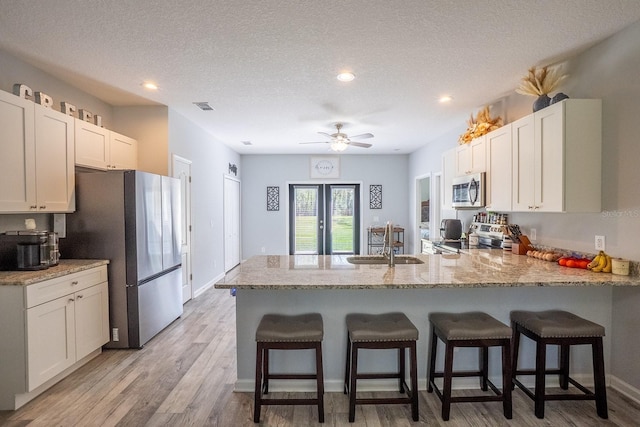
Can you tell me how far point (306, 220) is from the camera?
7.86 meters

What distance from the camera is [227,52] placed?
2.69 m

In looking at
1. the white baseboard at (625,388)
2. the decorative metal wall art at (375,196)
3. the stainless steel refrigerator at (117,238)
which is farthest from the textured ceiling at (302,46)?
the decorative metal wall art at (375,196)

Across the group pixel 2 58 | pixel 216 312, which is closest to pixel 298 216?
pixel 216 312

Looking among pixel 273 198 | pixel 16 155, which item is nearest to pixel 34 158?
pixel 16 155

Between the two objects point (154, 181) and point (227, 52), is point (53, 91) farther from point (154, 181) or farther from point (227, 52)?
point (227, 52)

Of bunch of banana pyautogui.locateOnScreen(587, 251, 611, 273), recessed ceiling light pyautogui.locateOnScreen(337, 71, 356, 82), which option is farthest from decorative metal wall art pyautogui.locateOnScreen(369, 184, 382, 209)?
bunch of banana pyautogui.locateOnScreen(587, 251, 611, 273)

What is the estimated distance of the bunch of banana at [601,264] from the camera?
2.33 meters

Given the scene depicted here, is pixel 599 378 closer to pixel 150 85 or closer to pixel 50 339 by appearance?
pixel 50 339

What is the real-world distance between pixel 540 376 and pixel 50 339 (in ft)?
11.2

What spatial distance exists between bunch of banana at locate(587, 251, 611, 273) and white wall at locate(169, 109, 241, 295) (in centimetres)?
441

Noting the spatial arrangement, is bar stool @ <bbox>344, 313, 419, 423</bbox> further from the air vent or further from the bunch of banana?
the air vent

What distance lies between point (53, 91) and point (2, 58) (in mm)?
542

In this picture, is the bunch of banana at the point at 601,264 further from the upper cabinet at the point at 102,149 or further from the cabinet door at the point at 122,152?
the cabinet door at the point at 122,152

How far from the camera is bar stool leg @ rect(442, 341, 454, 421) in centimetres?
208
